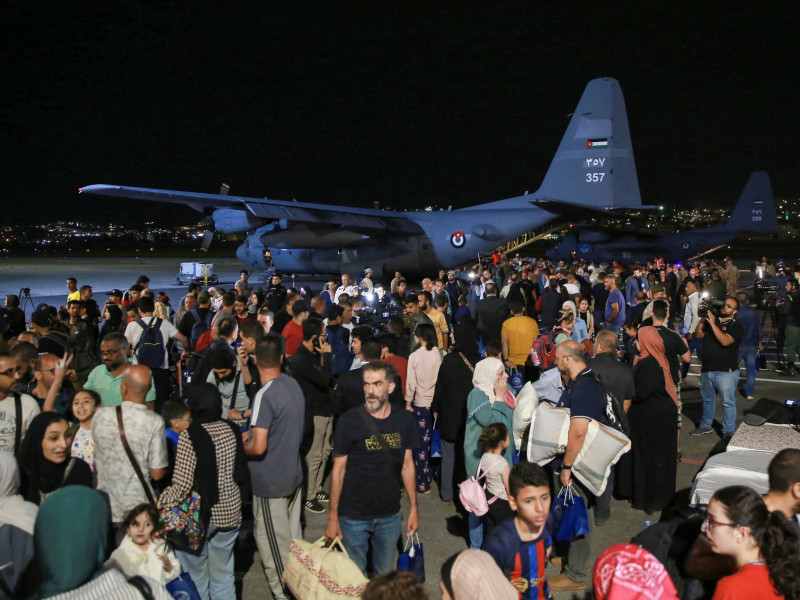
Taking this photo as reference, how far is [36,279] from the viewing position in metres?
29.3

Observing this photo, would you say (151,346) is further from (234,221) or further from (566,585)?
(234,221)

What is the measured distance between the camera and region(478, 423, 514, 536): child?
4230 millimetres

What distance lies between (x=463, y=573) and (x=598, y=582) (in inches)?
22.0

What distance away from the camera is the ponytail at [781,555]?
7.89 ft

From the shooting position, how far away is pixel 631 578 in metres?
2.37

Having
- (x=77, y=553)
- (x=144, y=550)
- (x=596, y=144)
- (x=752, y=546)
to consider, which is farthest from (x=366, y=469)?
(x=596, y=144)

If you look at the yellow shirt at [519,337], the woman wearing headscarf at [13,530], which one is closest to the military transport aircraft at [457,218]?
the yellow shirt at [519,337]

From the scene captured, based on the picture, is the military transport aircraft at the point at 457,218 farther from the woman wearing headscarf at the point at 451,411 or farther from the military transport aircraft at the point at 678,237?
the woman wearing headscarf at the point at 451,411

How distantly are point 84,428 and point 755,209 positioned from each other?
120 ft

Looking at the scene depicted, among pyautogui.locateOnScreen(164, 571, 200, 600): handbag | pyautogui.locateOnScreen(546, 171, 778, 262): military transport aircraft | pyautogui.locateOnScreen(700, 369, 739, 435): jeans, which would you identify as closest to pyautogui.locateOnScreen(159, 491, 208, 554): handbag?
pyautogui.locateOnScreen(164, 571, 200, 600): handbag

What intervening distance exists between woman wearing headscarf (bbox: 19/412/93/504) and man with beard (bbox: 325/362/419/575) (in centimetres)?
156

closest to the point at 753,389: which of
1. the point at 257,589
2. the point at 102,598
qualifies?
the point at 257,589

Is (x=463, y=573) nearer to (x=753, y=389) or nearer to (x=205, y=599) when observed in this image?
(x=205, y=599)

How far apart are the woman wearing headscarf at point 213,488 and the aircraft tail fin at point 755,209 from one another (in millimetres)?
33408
